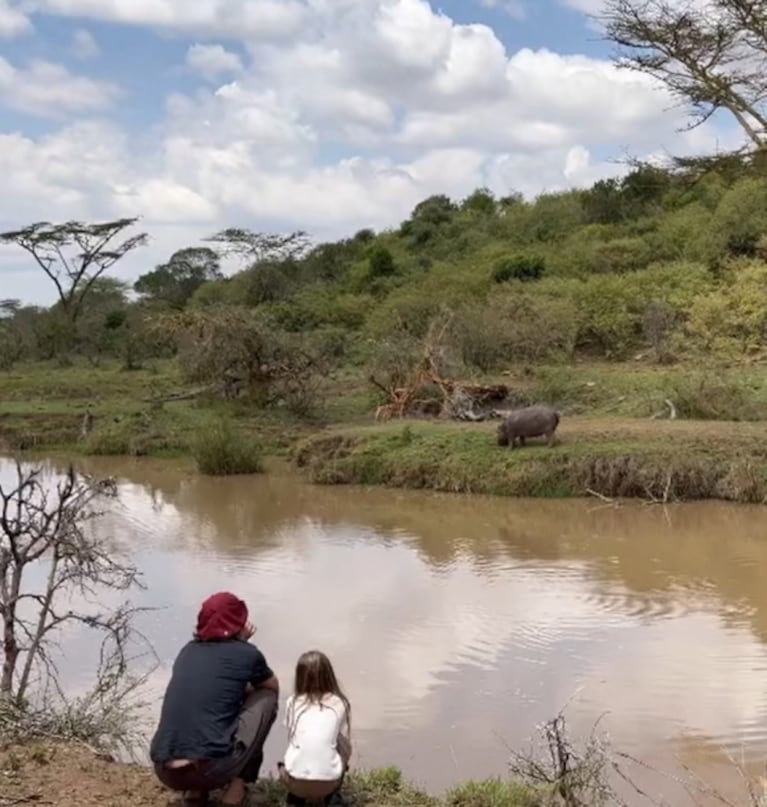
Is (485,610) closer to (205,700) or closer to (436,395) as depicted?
(205,700)

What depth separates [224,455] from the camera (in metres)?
17.7

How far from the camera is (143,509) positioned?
15891 millimetres

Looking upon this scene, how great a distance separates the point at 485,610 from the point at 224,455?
28.5ft

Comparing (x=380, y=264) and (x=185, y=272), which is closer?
(x=380, y=264)

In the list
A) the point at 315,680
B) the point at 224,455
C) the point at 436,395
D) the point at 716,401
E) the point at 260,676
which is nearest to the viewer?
the point at 315,680

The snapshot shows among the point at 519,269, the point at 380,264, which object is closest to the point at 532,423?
the point at 519,269

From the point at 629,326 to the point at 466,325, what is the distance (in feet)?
15.5

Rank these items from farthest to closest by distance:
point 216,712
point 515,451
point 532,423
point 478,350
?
point 478,350 → point 515,451 → point 532,423 → point 216,712

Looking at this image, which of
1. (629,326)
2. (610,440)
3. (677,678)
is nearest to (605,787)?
(677,678)

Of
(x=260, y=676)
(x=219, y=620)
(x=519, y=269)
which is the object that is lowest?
(x=260, y=676)

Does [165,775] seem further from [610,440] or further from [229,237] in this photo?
[229,237]

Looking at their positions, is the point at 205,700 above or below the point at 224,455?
above

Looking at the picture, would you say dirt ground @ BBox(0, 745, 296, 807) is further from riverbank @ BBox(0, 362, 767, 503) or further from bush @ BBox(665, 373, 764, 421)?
bush @ BBox(665, 373, 764, 421)

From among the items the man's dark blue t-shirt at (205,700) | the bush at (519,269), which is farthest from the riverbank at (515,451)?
the man's dark blue t-shirt at (205,700)
